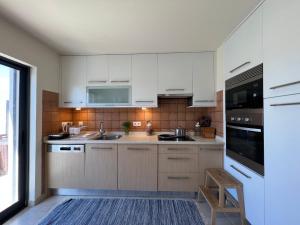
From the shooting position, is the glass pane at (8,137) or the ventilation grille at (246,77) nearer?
the ventilation grille at (246,77)

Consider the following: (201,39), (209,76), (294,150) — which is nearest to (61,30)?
(201,39)

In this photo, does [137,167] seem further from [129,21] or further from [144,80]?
[129,21]

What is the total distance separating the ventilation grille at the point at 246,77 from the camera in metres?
1.62

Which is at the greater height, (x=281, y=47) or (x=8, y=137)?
(x=281, y=47)

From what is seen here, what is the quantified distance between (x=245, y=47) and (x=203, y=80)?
0.97 meters

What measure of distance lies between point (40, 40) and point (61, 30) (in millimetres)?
543

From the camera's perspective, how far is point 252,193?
1.74m

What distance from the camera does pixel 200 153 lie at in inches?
99.5

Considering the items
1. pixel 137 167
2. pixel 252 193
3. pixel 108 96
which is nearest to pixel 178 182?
pixel 137 167

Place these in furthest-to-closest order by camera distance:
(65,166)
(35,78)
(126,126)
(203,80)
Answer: (126,126) < (203,80) < (65,166) < (35,78)

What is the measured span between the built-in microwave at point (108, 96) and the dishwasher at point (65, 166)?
765 mm

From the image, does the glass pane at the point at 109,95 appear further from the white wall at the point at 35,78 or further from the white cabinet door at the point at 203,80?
the white cabinet door at the point at 203,80

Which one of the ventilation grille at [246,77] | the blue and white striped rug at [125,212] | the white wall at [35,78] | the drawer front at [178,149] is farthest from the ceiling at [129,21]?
the blue and white striped rug at [125,212]

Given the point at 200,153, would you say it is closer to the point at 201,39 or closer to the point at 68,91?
the point at 201,39
